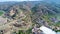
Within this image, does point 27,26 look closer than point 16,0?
Yes

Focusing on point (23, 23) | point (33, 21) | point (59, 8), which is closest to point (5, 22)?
point (23, 23)

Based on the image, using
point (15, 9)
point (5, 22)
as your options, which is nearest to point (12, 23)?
point (5, 22)

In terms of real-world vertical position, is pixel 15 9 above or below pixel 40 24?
above

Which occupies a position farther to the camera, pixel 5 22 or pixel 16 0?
pixel 16 0

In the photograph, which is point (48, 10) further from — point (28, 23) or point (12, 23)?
point (12, 23)

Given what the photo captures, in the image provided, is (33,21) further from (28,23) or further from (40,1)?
(40,1)

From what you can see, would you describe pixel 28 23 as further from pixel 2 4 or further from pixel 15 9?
pixel 2 4

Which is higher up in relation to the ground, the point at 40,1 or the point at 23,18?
the point at 40,1
